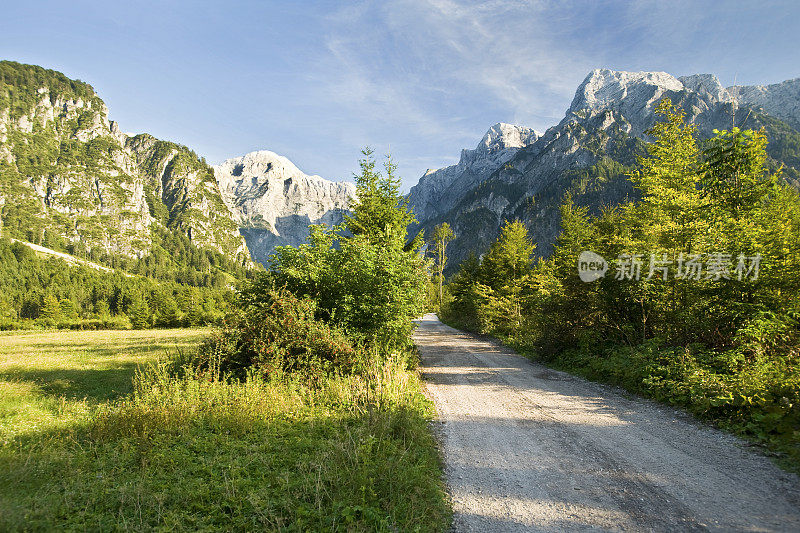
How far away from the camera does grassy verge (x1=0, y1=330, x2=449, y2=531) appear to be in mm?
3955

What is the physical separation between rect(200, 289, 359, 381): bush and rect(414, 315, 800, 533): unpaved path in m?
3.25

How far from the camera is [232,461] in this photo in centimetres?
530

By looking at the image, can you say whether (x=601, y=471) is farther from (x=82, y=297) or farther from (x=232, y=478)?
(x=82, y=297)

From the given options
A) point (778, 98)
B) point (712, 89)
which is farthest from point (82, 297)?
point (778, 98)

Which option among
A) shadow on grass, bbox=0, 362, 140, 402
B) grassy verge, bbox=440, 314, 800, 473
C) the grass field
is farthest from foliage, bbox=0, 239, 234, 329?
grassy verge, bbox=440, 314, 800, 473

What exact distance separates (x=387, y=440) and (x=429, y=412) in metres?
2.57

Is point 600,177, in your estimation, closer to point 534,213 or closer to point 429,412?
point 534,213

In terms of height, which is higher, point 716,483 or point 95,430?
point 716,483

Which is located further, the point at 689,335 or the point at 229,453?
the point at 689,335

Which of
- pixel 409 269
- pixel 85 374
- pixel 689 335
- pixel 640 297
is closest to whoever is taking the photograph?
pixel 689 335

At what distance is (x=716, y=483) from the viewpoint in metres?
4.71

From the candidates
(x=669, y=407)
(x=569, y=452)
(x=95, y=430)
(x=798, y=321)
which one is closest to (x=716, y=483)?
(x=569, y=452)

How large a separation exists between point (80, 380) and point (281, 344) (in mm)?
9038

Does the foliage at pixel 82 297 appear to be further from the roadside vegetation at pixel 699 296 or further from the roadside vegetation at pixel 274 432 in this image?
the roadside vegetation at pixel 699 296
